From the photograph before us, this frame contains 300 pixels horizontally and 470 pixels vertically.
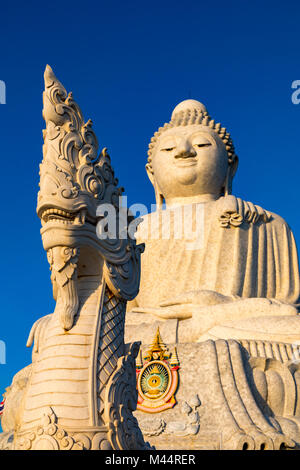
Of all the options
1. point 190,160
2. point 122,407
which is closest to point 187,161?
point 190,160

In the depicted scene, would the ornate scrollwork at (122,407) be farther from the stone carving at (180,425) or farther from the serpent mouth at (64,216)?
the stone carving at (180,425)

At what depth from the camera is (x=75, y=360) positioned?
431 centimetres

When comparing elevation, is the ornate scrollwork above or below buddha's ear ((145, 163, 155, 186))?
below

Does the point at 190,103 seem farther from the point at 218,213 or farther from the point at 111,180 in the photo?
the point at 111,180

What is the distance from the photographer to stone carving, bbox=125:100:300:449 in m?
6.89

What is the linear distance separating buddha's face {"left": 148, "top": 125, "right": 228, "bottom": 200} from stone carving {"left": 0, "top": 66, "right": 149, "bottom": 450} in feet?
23.2

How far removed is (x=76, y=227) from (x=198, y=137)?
783 centimetres

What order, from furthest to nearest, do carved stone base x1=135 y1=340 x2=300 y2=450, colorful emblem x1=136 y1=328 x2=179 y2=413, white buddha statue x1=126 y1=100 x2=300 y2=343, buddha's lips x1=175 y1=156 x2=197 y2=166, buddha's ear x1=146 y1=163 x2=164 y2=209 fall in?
buddha's ear x1=146 y1=163 x2=164 y2=209 < buddha's lips x1=175 y1=156 x2=197 y2=166 < white buddha statue x1=126 y1=100 x2=300 y2=343 < colorful emblem x1=136 y1=328 x2=179 y2=413 < carved stone base x1=135 y1=340 x2=300 y2=450

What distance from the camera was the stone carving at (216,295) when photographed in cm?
689

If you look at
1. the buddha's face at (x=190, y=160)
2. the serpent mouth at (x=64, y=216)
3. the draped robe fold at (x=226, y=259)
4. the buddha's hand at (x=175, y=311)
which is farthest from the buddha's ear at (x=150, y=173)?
the serpent mouth at (x=64, y=216)

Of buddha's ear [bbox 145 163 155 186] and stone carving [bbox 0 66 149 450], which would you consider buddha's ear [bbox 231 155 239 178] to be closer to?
buddha's ear [bbox 145 163 155 186]

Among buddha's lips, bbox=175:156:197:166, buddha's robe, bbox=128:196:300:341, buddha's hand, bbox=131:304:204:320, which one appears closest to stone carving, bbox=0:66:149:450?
buddha's hand, bbox=131:304:204:320

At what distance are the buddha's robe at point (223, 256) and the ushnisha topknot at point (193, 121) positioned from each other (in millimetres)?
1385
